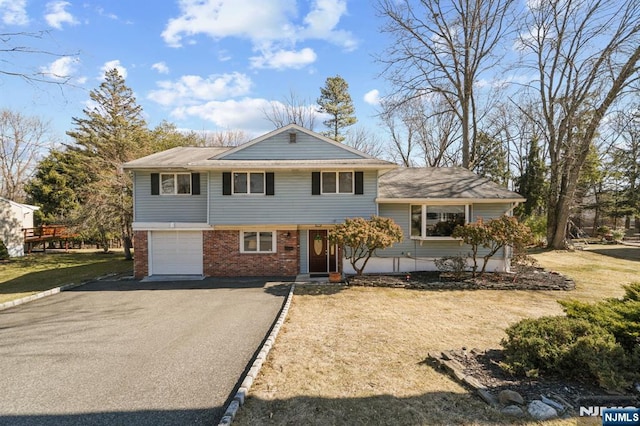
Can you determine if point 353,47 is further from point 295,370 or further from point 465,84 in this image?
point 295,370

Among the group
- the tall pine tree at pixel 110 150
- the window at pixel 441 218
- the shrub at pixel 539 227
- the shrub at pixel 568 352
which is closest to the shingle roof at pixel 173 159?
the tall pine tree at pixel 110 150

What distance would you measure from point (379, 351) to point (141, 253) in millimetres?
12068

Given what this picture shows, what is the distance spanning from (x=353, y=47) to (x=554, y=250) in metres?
19.3

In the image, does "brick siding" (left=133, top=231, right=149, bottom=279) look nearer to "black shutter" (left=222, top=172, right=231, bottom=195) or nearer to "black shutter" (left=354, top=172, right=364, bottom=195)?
"black shutter" (left=222, top=172, right=231, bottom=195)

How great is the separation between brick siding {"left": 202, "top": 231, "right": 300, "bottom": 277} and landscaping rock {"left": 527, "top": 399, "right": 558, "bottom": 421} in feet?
35.0

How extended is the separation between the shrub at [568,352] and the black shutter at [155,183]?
46.1 ft

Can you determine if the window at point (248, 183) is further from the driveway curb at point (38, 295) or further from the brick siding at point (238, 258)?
the driveway curb at point (38, 295)

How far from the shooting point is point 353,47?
16297 millimetres

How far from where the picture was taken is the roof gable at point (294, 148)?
13453 mm

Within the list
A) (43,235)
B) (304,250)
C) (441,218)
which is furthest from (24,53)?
(43,235)

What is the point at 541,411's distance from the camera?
374 cm

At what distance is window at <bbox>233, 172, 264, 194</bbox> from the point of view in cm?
1334

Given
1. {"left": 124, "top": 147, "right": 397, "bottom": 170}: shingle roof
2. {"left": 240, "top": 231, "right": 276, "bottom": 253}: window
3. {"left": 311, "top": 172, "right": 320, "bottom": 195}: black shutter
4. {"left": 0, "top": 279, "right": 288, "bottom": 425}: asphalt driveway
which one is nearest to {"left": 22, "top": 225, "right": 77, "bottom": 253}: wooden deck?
{"left": 124, "top": 147, "right": 397, "bottom": 170}: shingle roof

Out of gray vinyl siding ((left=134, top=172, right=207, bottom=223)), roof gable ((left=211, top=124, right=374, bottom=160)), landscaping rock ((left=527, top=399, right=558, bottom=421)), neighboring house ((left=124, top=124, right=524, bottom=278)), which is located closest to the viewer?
landscaping rock ((left=527, top=399, right=558, bottom=421))
